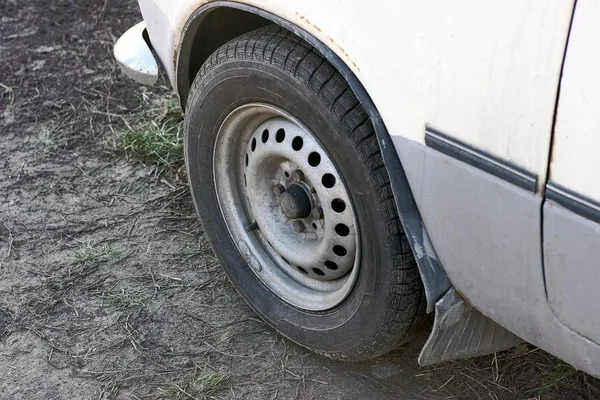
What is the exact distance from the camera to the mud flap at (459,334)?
2.21 meters

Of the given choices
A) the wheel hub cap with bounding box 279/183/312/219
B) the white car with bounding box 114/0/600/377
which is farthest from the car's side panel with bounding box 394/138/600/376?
the wheel hub cap with bounding box 279/183/312/219

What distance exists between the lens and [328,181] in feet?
8.25

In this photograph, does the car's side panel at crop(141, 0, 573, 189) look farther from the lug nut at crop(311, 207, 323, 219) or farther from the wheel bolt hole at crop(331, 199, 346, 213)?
the lug nut at crop(311, 207, 323, 219)

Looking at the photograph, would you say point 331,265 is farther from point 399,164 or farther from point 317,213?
point 399,164

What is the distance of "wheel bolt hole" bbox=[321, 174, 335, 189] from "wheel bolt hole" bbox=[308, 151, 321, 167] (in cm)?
6

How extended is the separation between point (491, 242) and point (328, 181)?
2.26 ft

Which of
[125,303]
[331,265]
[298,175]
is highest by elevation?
[298,175]

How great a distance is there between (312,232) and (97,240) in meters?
1.20

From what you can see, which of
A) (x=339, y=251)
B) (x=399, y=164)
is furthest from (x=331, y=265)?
(x=399, y=164)

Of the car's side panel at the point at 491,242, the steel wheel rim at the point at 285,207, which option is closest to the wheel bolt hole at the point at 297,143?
the steel wheel rim at the point at 285,207

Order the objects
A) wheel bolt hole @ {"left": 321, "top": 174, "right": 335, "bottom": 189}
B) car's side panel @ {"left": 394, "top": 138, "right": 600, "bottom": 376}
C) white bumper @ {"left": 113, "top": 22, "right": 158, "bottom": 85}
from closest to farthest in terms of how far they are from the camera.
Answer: car's side panel @ {"left": 394, "top": 138, "right": 600, "bottom": 376}, wheel bolt hole @ {"left": 321, "top": 174, "right": 335, "bottom": 189}, white bumper @ {"left": 113, "top": 22, "right": 158, "bottom": 85}

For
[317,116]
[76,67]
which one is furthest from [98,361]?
[76,67]

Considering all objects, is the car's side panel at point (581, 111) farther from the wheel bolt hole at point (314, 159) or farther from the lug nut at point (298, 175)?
the lug nut at point (298, 175)

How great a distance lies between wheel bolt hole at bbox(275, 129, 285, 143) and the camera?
2652mm
